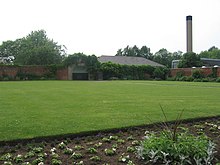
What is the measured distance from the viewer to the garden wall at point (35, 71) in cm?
4162

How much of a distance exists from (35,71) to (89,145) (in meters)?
40.9

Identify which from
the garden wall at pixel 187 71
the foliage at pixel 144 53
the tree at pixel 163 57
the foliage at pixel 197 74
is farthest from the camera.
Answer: the foliage at pixel 144 53

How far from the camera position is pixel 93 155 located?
4.16 m

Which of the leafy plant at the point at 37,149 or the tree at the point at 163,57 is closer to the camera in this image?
the leafy plant at the point at 37,149

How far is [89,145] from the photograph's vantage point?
4.76m

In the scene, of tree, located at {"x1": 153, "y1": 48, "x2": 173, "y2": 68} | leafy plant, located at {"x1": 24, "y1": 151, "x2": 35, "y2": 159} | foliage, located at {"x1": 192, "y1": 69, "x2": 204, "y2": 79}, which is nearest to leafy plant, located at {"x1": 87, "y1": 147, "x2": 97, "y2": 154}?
leafy plant, located at {"x1": 24, "y1": 151, "x2": 35, "y2": 159}

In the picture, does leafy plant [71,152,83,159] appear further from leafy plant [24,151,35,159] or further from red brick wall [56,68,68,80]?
red brick wall [56,68,68,80]

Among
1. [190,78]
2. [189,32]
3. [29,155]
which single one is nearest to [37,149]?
[29,155]

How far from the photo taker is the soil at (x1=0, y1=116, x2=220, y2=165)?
13.0ft

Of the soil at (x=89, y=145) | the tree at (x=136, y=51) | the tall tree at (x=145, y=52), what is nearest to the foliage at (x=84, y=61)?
the tree at (x=136, y=51)

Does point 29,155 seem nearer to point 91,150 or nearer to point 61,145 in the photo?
point 61,145

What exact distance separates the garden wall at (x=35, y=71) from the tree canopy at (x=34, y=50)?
6.71 m

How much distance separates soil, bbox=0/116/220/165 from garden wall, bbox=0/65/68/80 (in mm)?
38807

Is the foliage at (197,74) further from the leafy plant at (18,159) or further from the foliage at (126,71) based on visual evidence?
the leafy plant at (18,159)
